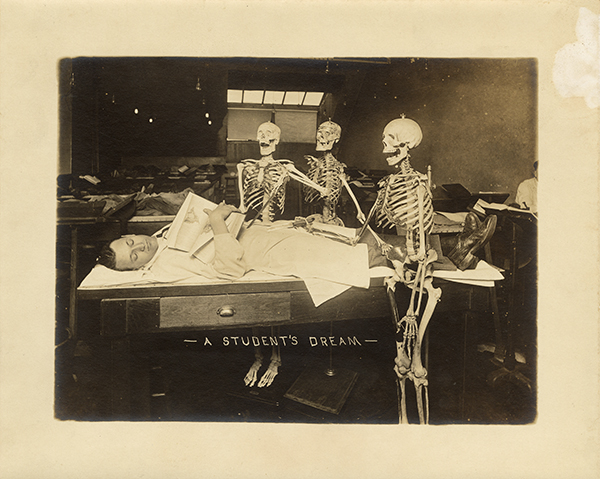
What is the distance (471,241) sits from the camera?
1.74 metres

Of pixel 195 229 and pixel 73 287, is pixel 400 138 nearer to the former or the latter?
pixel 195 229

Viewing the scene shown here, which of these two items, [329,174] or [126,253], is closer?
[126,253]

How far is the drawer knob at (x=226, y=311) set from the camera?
5.47 feet

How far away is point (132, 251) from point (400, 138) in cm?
129

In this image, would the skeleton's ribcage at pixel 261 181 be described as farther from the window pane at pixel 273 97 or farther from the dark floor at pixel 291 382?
the dark floor at pixel 291 382

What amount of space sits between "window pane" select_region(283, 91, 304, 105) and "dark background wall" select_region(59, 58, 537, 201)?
4 cm

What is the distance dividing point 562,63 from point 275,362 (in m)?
1.88

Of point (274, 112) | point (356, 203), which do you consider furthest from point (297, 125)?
point (356, 203)

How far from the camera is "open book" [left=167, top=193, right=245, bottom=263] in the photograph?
1747 millimetres

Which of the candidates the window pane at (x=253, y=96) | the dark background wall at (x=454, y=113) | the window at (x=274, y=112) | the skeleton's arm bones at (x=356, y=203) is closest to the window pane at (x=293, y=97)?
the window at (x=274, y=112)

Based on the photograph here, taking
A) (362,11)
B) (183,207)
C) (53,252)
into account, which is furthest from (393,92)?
(53,252)

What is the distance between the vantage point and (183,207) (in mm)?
1765

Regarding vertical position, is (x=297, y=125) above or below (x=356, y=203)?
above

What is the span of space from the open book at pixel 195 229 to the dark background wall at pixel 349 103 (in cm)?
24
